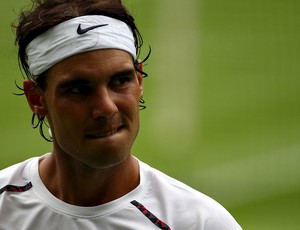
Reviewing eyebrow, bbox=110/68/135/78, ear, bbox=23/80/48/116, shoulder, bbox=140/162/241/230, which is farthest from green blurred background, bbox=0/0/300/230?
eyebrow, bbox=110/68/135/78

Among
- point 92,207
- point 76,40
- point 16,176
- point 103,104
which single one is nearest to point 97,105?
point 103,104

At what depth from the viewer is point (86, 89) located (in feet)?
7.45

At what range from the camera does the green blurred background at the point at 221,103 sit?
195 inches

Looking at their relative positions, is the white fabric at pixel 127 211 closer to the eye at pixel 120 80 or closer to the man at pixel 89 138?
the man at pixel 89 138

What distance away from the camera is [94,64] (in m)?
2.26

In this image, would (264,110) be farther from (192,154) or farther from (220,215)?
(220,215)

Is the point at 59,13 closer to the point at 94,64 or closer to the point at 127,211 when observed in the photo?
the point at 94,64

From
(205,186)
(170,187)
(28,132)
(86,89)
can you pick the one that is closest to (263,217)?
(205,186)

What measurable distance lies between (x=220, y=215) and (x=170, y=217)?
0.52 ft

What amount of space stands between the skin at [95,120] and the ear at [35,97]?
4 centimetres

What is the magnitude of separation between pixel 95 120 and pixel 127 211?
1.13 ft

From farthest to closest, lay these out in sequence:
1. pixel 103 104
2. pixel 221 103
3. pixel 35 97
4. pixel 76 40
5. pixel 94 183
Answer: pixel 221 103
pixel 35 97
pixel 94 183
pixel 76 40
pixel 103 104

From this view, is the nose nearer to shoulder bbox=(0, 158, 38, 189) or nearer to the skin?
the skin

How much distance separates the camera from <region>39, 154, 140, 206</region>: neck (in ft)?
7.96
